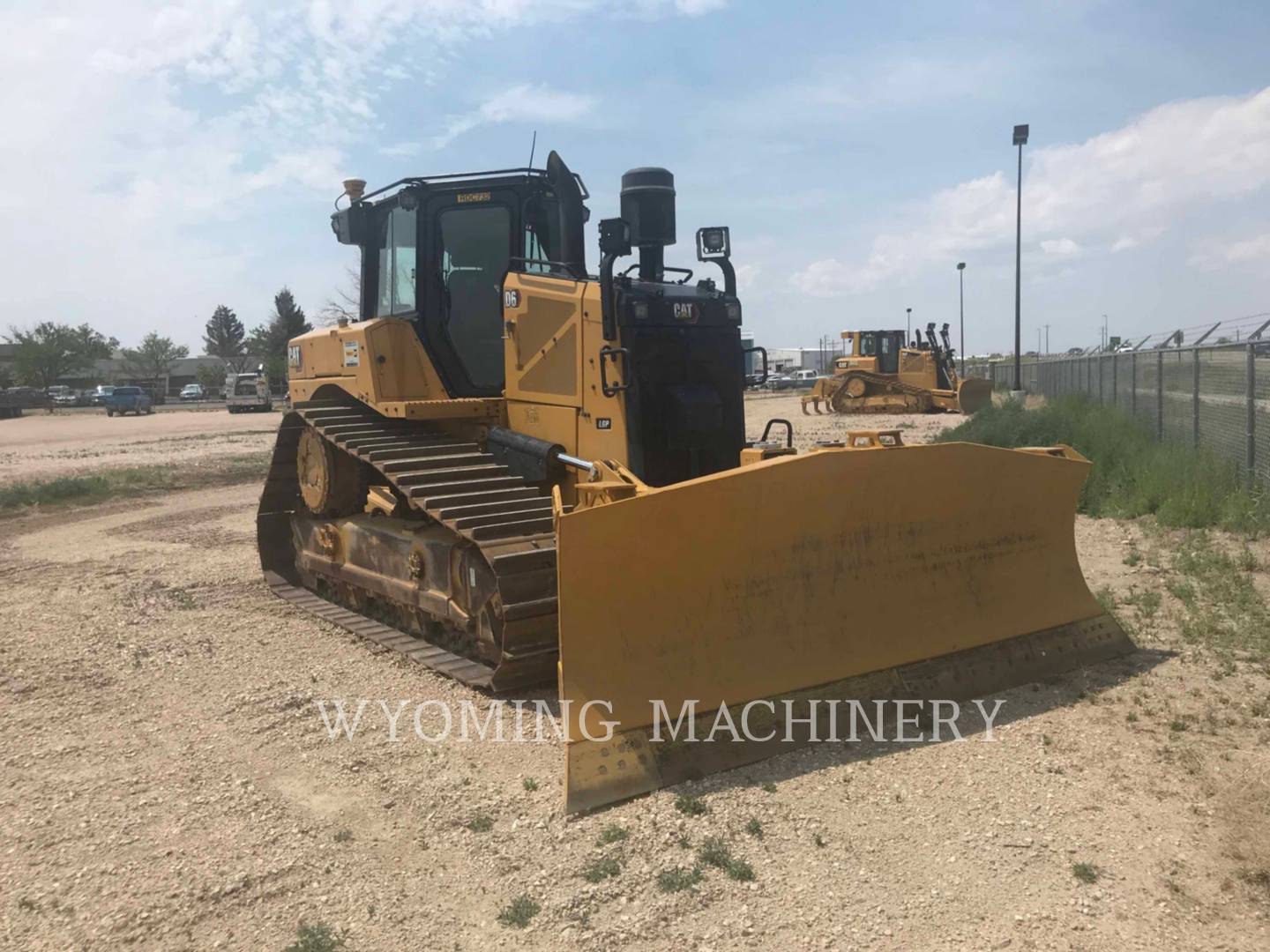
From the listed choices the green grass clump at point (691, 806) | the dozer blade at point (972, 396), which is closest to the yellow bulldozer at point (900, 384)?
the dozer blade at point (972, 396)

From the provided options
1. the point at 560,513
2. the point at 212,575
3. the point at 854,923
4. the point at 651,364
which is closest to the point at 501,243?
the point at 651,364

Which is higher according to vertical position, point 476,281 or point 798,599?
point 476,281

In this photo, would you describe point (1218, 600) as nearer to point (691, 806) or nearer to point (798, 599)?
point (798, 599)

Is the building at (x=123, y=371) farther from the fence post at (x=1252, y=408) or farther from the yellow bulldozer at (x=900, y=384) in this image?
the fence post at (x=1252, y=408)

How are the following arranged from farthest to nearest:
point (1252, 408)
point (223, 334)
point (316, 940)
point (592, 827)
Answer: point (223, 334)
point (1252, 408)
point (592, 827)
point (316, 940)

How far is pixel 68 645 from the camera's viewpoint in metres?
6.75

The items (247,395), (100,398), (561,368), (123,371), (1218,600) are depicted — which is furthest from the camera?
(123,371)

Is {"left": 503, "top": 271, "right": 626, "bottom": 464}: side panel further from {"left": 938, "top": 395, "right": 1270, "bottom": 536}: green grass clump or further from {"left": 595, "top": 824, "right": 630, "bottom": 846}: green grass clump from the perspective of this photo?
{"left": 938, "top": 395, "right": 1270, "bottom": 536}: green grass clump

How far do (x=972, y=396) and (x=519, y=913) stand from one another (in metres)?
26.1

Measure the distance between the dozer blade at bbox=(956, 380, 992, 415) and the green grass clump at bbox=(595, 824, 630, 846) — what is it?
2516cm

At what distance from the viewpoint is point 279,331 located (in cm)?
8812

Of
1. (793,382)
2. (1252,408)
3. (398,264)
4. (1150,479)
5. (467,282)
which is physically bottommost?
(1150,479)

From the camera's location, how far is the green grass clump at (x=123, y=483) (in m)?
14.7

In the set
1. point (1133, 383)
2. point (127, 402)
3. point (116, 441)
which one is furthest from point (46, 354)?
point (1133, 383)
